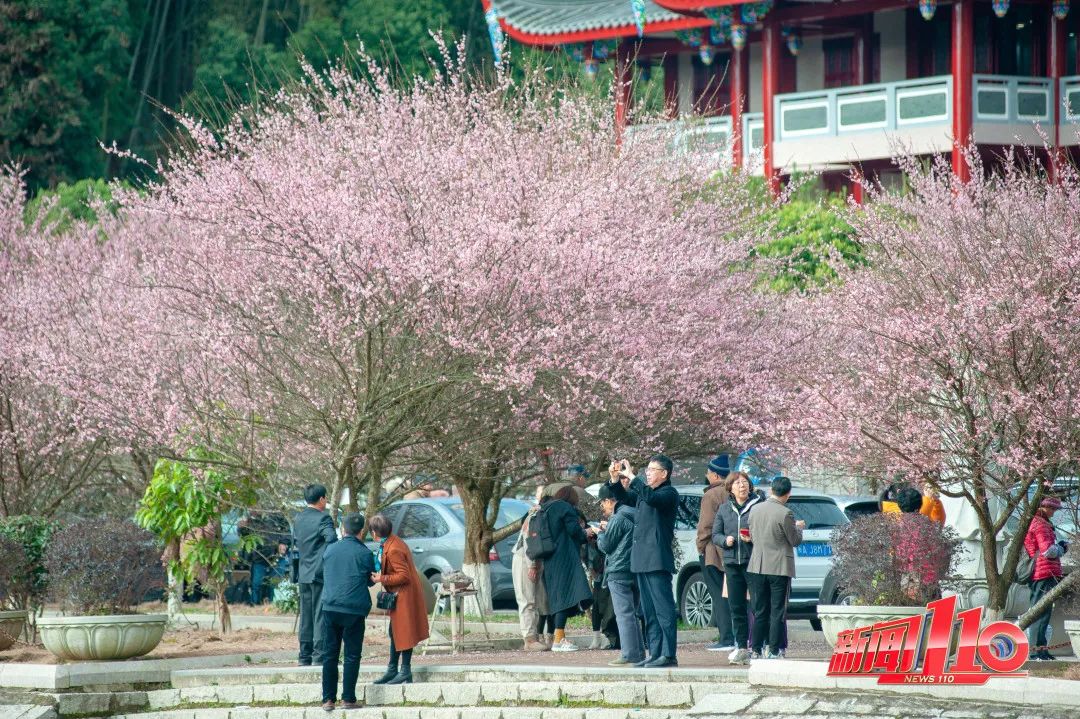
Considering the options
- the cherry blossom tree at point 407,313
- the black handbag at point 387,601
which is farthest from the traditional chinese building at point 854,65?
the black handbag at point 387,601

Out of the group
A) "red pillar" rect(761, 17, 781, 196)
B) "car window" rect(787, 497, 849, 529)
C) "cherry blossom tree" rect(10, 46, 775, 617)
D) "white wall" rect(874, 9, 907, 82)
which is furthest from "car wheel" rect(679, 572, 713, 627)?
"white wall" rect(874, 9, 907, 82)

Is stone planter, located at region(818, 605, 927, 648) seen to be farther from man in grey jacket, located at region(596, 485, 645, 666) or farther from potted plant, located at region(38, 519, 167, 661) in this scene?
potted plant, located at region(38, 519, 167, 661)

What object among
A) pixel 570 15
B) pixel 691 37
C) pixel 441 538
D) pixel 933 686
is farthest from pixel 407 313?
pixel 570 15

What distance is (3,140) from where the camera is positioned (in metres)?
37.4

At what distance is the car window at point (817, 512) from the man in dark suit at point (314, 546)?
19.1ft

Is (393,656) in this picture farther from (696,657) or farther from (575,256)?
(575,256)

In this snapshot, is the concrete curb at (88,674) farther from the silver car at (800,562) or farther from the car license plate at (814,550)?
the car license plate at (814,550)

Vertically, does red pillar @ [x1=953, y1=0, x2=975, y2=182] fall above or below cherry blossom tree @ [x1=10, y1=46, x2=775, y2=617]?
above

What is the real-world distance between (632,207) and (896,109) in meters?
17.0

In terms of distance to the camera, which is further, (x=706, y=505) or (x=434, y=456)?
(x=434, y=456)

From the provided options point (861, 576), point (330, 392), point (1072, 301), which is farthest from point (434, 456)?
point (1072, 301)

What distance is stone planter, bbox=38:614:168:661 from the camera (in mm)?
14211

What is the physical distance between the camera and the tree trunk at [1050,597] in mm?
13078

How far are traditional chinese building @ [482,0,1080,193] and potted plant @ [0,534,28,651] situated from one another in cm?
1770
